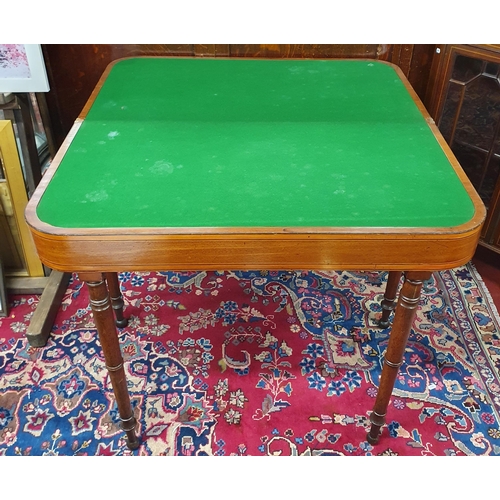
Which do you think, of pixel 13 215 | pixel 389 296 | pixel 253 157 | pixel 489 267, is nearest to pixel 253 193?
pixel 253 157

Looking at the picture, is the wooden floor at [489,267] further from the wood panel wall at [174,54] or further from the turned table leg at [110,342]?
the turned table leg at [110,342]

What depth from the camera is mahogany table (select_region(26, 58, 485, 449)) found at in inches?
51.1

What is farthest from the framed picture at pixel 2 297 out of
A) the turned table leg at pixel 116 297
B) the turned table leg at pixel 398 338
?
the turned table leg at pixel 398 338

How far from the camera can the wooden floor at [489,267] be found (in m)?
2.51

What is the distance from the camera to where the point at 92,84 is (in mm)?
2355

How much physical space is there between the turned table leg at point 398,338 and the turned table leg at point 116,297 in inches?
42.8

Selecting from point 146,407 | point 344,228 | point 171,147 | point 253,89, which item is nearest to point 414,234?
point 344,228

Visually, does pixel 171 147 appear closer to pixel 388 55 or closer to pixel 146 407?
pixel 146 407

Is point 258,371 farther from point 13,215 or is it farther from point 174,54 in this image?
point 174,54

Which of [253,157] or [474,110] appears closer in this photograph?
[253,157]

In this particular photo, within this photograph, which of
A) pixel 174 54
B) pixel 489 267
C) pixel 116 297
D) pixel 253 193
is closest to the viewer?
pixel 253 193

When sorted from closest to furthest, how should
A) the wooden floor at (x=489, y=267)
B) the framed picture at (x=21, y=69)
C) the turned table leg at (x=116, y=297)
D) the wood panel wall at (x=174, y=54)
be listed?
the framed picture at (x=21, y=69), the turned table leg at (x=116, y=297), the wood panel wall at (x=174, y=54), the wooden floor at (x=489, y=267)

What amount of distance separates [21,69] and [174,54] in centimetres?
63

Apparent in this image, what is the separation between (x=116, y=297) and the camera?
2.18 meters
